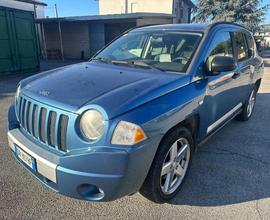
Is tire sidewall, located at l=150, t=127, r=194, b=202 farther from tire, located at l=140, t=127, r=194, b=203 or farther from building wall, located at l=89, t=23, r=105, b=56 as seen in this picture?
building wall, located at l=89, t=23, r=105, b=56

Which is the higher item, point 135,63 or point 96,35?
point 135,63

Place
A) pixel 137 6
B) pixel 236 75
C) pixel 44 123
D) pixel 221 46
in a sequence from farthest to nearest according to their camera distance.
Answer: pixel 137 6 → pixel 236 75 → pixel 221 46 → pixel 44 123

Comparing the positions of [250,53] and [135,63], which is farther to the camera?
[250,53]

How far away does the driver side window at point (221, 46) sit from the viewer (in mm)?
3278

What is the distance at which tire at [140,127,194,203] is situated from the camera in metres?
2.40

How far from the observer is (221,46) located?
11.9ft

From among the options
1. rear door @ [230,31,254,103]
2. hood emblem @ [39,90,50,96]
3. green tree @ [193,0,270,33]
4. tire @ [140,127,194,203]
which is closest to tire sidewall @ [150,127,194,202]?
tire @ [140,127,194,203]

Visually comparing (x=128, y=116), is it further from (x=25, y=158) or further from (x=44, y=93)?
(x=25, y=158)

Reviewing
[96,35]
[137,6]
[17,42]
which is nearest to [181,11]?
[137,6]

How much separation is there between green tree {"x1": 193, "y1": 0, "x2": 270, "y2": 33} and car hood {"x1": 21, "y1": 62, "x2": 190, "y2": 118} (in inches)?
914

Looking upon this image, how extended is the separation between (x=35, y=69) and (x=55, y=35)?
32.5 ft

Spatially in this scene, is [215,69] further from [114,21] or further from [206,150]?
[114,21]

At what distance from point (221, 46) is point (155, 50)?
36.6 inches

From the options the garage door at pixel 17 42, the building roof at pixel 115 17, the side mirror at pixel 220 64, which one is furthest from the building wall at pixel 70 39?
the side mirror at pixel 220 64
